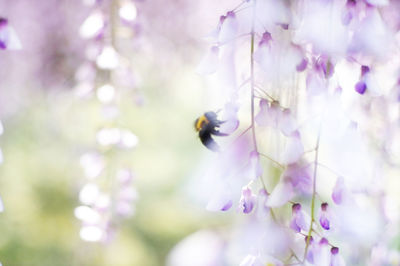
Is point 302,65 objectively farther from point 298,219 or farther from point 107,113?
point 107,113

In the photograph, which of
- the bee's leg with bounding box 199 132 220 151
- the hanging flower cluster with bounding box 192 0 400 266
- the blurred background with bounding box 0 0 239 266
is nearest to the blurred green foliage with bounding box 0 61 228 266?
the blurred background with bounding box 0 0 239 266

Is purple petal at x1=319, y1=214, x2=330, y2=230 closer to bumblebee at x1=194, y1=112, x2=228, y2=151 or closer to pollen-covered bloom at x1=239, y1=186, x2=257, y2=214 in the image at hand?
pollen-covered bloom at x1=239, y1=186, x2=257, y2=214

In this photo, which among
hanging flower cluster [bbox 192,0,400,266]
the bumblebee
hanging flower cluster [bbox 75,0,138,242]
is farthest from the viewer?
hanging flower cluster [bbox 75,0,138,242]

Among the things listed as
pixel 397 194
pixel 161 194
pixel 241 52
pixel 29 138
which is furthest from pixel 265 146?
pixel 29 138

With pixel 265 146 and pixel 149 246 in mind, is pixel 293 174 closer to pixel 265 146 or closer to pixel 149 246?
pixel 265 146

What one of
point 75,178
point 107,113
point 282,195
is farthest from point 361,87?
point 75,178

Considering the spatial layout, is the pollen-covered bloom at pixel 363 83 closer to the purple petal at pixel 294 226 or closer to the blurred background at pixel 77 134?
the purple petal at pixel 294 226

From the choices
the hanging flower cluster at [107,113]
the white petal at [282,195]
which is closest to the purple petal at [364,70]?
the white petal at [282,195]
